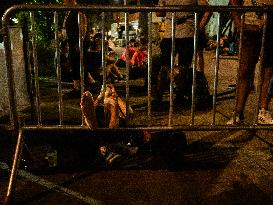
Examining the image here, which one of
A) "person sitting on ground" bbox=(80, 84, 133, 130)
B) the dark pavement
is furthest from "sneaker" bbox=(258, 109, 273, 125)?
"person sitting on ground" bbox=(80, 84, 133, 130)

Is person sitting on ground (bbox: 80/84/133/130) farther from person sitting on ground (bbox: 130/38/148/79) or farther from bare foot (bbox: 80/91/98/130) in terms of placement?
person sitting on ground (bbox: 130/38/148/79)

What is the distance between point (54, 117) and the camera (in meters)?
5.56

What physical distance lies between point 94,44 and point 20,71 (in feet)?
15.9

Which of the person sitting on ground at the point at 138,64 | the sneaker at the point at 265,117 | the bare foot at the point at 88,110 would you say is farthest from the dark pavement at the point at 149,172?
the person sitting on ground at the point at 138,64

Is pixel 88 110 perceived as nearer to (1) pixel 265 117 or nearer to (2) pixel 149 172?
(2) pixel 149 172

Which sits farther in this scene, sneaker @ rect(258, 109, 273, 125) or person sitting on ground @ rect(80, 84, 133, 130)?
sneaker @ rect(258, 109, 273, 125)

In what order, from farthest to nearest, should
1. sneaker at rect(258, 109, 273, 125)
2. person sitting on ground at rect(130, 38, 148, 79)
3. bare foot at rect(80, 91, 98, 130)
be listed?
person sitting on ground at rect(130, 38, 148, 79), sneaker at rect(258, 109, 273, 125), bare foot at rect(80, 91, 98, 130)

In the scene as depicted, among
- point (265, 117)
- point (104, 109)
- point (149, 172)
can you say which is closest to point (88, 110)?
point (104, 109)

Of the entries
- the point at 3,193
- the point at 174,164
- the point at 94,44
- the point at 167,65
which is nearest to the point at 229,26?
the point at 94,44

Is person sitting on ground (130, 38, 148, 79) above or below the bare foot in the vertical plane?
below

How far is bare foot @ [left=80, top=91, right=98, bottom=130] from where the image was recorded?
3523 millimetres

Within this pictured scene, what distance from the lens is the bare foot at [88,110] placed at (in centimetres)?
352

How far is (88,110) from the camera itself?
3.54m

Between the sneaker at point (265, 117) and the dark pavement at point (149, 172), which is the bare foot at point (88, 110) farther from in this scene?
the sneaker at point (265, 117)
